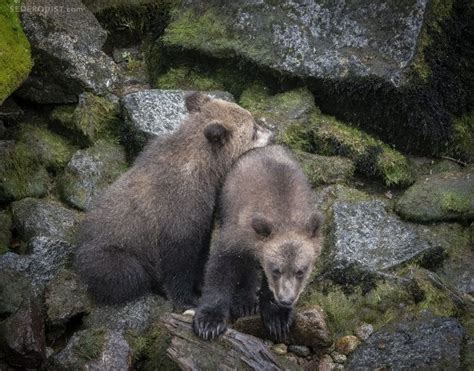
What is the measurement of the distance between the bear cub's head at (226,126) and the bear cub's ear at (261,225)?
143cm

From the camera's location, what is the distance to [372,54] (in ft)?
33.0

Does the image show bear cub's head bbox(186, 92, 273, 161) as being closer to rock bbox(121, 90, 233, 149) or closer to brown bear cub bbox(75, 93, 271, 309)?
brown bear cub bbox(75, 93, 271, 309)

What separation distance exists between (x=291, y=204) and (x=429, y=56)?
3459mm

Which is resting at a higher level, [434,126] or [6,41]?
[6,41]

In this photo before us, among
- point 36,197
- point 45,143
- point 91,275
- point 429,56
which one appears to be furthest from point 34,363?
point 429,56

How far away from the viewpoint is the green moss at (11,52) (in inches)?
344

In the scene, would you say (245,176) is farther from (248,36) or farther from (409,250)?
(248,36)

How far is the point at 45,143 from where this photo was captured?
9.89m

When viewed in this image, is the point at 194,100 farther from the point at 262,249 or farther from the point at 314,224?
the point at 314,224

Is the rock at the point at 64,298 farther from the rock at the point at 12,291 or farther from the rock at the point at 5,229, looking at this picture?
the rock at the point at 5,229

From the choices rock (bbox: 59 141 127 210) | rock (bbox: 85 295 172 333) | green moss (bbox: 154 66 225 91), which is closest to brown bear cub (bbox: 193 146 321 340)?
rock (bbox: 85 295 172 333)

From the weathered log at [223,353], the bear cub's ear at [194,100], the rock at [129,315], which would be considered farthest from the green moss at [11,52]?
the weathered log at [223,353]

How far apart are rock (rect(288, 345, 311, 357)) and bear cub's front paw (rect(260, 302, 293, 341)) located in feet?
0.62

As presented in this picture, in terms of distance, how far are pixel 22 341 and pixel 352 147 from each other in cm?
500
